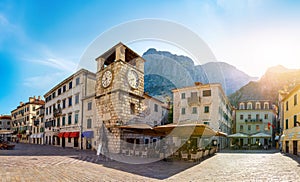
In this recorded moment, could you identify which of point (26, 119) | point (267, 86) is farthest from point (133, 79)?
point (267, 86)

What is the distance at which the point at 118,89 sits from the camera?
74.8 ft

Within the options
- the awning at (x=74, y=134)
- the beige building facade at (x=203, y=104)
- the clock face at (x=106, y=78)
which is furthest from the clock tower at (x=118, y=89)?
the beige building facade at (x=203, y=104)

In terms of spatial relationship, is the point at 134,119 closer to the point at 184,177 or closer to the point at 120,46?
the point at 120,46

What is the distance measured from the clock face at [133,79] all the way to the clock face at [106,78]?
2.00 meters

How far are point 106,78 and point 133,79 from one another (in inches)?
115

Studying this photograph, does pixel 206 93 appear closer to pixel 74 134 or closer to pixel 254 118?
pixel 74 134

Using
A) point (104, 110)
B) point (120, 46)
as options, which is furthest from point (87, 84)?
point (120, 46)

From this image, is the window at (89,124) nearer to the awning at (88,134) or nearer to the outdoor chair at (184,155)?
the awning at (88,134)

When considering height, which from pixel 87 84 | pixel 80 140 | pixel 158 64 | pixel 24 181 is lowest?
pixel 80 140

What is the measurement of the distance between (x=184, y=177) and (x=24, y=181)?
6205 mm

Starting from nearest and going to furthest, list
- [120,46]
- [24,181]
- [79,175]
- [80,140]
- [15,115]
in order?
[24,181]
[79,175]
[120,46]
[80,140]
[15,115]

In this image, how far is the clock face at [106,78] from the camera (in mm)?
24281

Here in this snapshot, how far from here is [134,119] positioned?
2461 cm

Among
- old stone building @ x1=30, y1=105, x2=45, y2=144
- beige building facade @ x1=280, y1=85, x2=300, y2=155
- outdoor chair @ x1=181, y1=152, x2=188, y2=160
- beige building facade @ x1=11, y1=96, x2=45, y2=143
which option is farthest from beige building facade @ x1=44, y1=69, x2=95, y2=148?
beige building facade @ x1=280, y1=85, x2=300, y2=155
